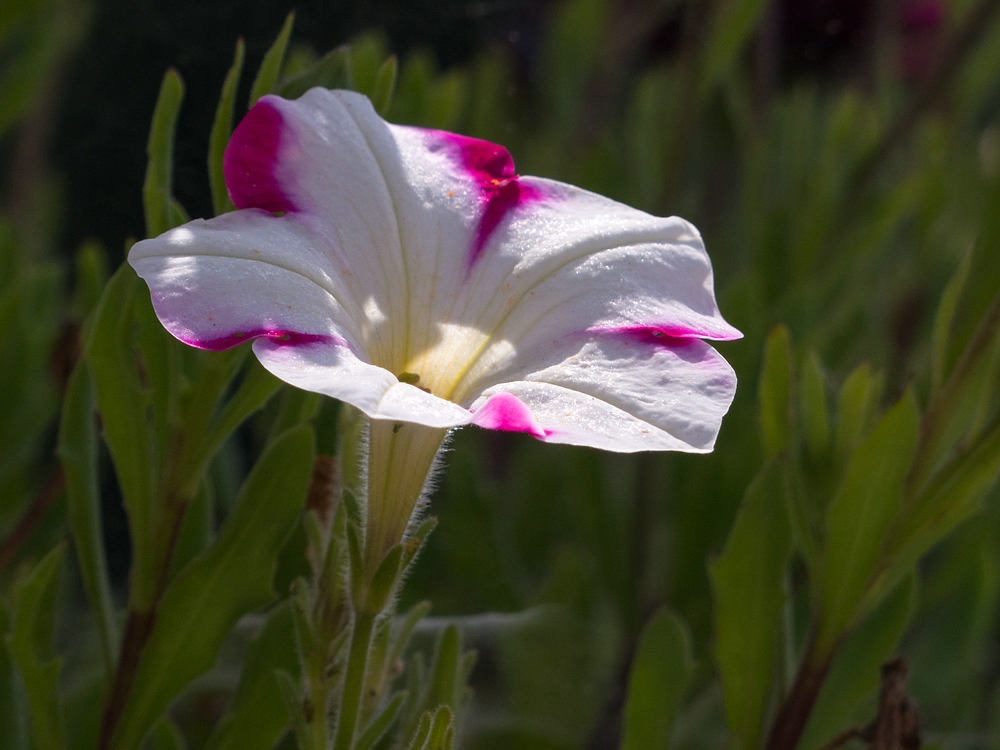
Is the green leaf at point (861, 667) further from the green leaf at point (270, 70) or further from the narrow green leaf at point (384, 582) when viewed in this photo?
the green leaf at point (270, 70)

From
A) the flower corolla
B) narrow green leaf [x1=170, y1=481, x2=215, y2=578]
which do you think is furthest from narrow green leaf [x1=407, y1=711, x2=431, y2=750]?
narrow green leaf [x1=170, y1=481, x2=215, y2=578]

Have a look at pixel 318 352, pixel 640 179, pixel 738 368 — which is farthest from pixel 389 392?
pixel 640 179

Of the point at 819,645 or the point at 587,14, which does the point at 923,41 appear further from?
the point at 819,645

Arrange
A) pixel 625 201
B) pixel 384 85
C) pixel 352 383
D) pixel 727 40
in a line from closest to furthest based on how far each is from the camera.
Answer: pixel 352 383
pixel 384 85
pixel 727 40
pixel 625 201

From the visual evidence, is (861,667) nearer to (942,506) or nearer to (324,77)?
(942,506)

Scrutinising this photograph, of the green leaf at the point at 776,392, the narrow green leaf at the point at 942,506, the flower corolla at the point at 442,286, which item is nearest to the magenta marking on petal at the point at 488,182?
the flower corolla at the point at 442,286

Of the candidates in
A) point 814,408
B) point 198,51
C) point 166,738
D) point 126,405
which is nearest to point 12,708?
point 166,738
